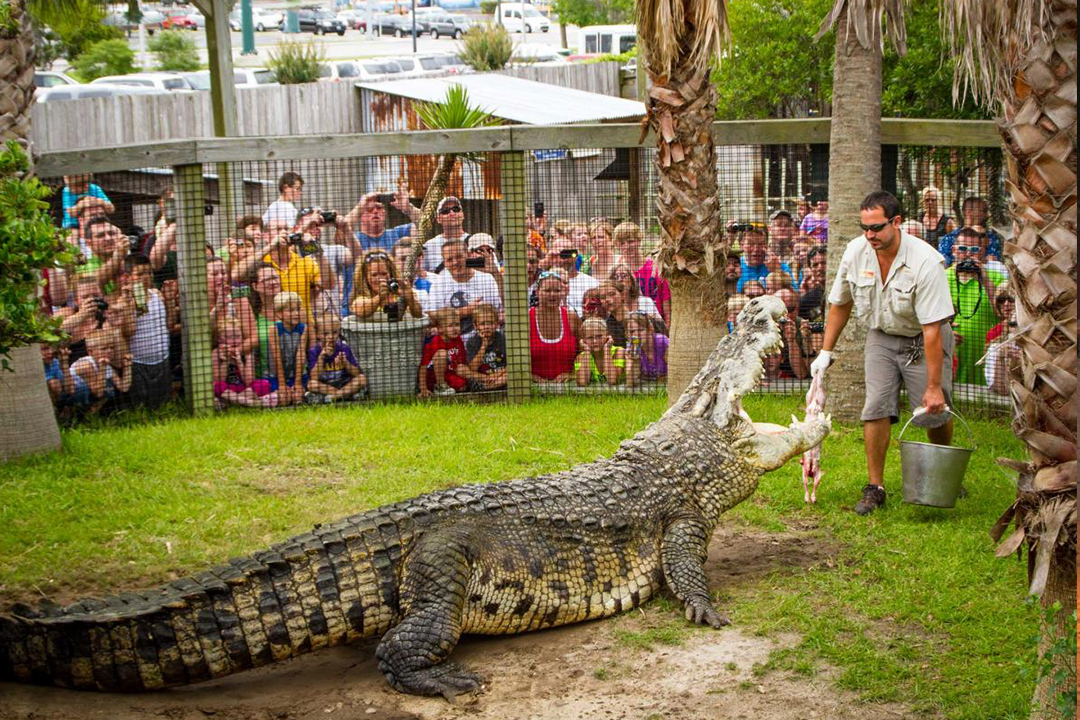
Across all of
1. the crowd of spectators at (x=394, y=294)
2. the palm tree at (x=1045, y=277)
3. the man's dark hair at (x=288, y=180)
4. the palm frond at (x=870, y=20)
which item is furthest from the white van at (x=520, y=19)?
the palm tree at (x=1045, y=277)

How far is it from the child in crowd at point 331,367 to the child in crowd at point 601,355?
184 cm

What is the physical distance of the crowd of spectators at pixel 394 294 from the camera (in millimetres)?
8914

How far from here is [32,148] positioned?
25.3 ft

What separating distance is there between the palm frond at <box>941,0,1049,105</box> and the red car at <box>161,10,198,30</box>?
45.0 metres

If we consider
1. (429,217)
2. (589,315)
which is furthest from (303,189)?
(589,315)

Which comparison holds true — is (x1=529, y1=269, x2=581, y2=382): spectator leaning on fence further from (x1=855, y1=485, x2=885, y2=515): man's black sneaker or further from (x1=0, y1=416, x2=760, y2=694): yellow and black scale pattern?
(x1=0, y1=416, x2=760, y2=694): yellow and black scale pattern

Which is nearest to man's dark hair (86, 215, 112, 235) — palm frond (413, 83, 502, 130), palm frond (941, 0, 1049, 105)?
palm frond (413, 83, 502, 130)

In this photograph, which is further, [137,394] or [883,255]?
[137,394]

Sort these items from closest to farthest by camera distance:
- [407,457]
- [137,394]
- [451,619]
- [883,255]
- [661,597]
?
[451,619]
[661,597]
[883,255]
[407,457]
[137,394]

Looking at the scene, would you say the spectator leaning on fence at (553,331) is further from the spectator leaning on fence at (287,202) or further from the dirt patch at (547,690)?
the dirt patch at (547,690)

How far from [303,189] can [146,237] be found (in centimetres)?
134

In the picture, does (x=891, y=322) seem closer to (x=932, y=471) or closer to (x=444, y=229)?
(x=932, y=471)

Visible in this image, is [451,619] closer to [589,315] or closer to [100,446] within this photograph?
[100,446]

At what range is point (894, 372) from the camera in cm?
639
